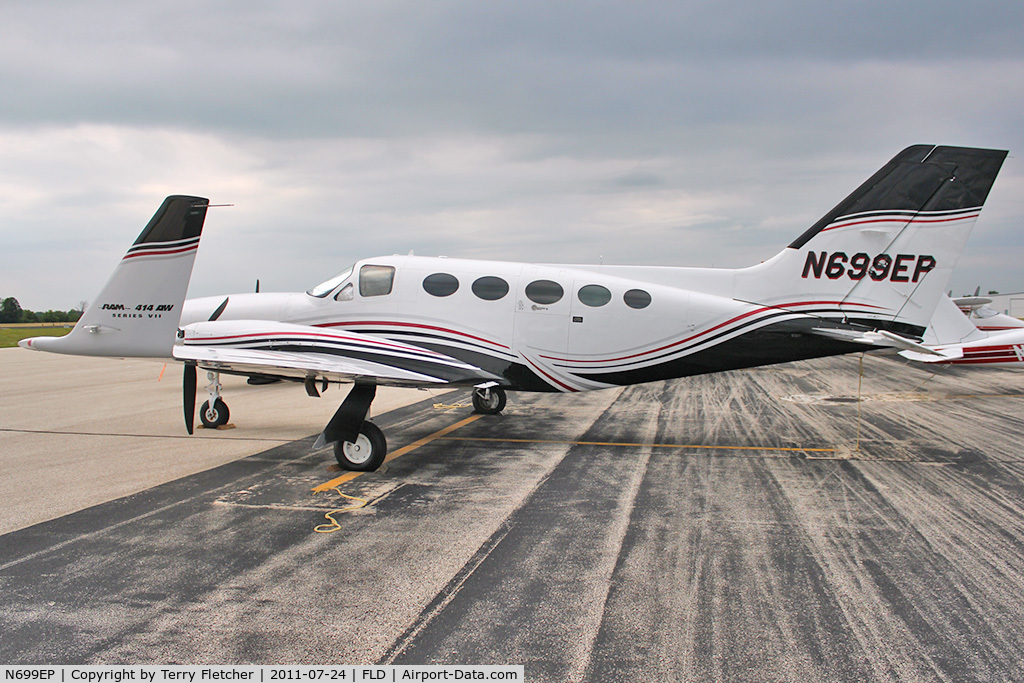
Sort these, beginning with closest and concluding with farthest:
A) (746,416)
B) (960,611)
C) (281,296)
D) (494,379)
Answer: (960,611)
(494,379)
(281,296)
(746,416)

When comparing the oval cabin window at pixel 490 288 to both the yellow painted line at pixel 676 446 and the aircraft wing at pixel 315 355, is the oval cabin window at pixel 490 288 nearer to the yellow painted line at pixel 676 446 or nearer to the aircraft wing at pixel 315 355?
the aircraft wing at pixel 315 355

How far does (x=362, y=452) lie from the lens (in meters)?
8.16

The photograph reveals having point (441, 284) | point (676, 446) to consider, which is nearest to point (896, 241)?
point (676, 446)

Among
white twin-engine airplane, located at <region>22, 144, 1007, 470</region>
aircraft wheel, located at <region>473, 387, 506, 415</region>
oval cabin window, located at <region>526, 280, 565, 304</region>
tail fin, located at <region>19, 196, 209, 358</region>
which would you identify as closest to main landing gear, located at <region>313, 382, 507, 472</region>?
white twin-engine airplane, located at <region>22, 144, 1007, 470</region>

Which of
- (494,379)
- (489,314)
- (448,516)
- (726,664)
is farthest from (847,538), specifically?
(489,314)

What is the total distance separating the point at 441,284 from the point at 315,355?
7.74ft

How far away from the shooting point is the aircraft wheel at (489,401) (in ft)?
41.5

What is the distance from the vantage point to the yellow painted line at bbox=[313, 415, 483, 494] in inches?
296

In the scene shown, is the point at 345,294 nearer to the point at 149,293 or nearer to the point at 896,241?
the point at 149,293

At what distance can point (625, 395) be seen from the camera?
16438mm

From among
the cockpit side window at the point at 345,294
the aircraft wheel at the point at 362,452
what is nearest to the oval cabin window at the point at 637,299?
the aircraft wheel at the point at 362,452

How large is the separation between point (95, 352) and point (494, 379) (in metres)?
5.24

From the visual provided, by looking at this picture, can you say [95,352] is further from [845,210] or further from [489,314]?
[845,210]

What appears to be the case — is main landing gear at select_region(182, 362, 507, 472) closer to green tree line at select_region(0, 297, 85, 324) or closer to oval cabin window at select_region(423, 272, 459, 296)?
oval cabin window at select_region(423, 272, 459, 296)
